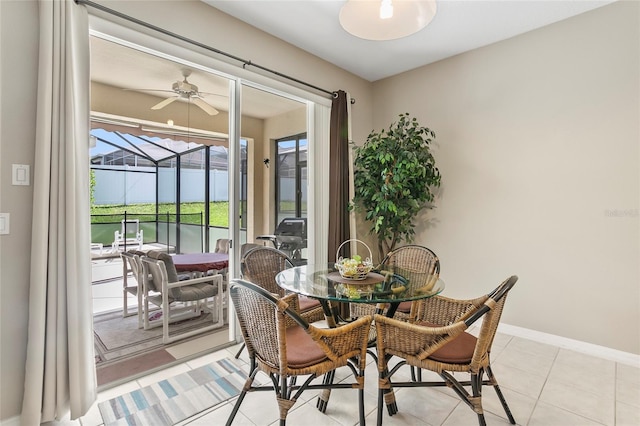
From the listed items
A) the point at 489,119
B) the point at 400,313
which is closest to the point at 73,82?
the point at 400,313

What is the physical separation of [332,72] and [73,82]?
2.61 m

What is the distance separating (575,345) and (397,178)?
7.17 ft

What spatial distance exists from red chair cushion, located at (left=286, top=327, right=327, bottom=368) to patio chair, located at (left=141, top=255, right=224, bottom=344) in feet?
5.33

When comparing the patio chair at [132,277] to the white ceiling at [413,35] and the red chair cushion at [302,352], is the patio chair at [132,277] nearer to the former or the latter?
the red chair cushion at [302,352]

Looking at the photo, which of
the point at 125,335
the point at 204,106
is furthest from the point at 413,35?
the point at 125,335

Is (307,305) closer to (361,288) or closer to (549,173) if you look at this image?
(361,288)

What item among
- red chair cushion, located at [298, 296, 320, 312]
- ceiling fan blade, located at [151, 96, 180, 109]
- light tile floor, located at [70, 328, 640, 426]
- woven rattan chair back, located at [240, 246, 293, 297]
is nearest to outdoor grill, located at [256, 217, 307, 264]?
woven rattan chair back, located at [240, 246, 293, 297]

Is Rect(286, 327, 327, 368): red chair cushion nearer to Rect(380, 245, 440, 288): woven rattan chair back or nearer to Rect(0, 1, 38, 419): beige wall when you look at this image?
Rect(380, 245, 440, 288): woven rattan chair back

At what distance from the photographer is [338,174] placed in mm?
3600

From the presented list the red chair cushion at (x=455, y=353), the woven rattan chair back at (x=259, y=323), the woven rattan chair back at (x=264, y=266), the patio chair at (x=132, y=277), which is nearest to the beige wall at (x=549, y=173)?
the red chair cushion at (x=455, y=353)

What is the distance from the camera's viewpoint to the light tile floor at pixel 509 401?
1.90 metres

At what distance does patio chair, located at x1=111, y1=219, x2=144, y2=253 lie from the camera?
3.17 metres

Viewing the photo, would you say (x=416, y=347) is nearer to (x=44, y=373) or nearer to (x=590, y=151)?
(x=44, y=373)

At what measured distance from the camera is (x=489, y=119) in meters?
3.32
